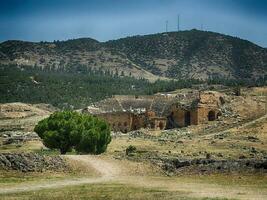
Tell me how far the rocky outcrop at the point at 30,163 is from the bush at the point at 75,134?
17.8 meters

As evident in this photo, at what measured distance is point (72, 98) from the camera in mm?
176500

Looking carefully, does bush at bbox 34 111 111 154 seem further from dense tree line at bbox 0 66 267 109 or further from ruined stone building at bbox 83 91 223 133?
dense tree line at bbox 0 66 267 109

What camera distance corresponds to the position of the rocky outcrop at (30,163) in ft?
93.4

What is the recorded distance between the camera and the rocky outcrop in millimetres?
28469

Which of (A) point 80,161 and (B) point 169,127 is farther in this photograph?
(B) point 169,127

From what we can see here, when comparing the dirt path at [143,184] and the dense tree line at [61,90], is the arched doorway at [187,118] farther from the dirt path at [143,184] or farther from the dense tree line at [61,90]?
the dense tree line at [61,90]

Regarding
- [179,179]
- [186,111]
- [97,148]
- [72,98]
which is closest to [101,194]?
[179,179]

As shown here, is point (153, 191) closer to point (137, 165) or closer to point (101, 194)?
point (101, 194)

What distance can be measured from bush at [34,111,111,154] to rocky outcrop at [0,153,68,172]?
17.8m

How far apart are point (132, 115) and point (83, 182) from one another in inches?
3028

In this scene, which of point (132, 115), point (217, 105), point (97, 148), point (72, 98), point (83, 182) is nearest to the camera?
point (83, 182)

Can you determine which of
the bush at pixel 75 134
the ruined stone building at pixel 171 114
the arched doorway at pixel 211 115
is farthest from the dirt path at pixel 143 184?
the arched doorway at pixel 211 115

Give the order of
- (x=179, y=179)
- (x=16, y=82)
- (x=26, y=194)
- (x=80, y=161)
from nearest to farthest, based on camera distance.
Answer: (x=26, y=194) → (x=179, y=179) → (x=80, y=161) → (x=16, y=82)

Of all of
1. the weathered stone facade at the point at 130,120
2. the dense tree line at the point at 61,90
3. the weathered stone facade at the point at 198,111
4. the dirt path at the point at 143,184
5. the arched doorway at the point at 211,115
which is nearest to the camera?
the dirt path at the point at 143,184
